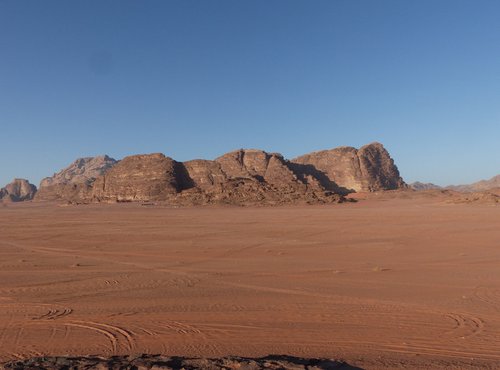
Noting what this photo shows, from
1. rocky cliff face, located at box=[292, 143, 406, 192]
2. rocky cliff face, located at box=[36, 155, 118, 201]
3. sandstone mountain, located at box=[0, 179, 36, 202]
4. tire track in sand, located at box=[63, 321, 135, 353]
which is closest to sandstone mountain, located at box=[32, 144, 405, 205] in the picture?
rocky cliff face, located at box=[292, 143, 406, 192]

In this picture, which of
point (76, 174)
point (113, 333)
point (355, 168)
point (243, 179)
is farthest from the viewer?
point (76, 174)

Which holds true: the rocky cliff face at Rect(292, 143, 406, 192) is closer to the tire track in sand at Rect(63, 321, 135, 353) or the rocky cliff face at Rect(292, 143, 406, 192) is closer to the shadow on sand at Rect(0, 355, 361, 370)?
the tire track in sand at Rect(63, 321, 135, 353)

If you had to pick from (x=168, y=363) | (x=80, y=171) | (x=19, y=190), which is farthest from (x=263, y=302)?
(x=80, y=171)

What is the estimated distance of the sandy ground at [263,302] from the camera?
5.77m

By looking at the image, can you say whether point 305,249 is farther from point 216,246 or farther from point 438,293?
point 438,293

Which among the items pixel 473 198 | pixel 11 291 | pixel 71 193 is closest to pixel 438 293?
pixel 11 291

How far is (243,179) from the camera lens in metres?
69.5

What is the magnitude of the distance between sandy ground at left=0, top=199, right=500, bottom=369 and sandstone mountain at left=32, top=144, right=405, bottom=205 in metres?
41.7

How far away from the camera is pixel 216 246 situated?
17.4m

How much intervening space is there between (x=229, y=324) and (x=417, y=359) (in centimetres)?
289

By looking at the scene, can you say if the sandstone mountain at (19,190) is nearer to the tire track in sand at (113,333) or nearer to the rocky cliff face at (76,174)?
the rocky cliff face at (76,174)

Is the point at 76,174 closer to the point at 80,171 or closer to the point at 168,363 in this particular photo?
the point at 80,171

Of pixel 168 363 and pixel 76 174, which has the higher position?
pixel 76 174

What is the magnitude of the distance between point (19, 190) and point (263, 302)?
14654cm
